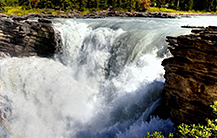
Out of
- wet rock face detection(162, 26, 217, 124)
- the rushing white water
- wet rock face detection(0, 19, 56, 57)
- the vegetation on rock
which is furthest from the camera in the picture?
the vegetation on rock

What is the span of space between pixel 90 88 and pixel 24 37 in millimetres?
6799

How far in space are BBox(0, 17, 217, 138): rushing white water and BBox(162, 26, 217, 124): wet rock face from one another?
2.79ft

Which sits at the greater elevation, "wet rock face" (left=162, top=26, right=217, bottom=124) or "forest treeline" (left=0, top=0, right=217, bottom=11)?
"forest treeline" (left=0, top=0, right=217, bottom=11)

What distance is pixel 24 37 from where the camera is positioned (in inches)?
576

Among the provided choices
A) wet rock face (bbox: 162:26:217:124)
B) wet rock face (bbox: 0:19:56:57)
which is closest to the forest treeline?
wet rock face (bbox: 0:19:56:57)

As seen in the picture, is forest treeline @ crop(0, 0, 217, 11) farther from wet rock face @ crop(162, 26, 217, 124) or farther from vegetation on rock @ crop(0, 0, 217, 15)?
wet rock face @ crop(162, 26, 217, 124)

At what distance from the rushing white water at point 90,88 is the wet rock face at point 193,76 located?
852mm

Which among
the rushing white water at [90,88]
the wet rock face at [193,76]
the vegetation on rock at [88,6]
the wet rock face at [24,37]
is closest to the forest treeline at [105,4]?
the vegetation on rock at [88,6]

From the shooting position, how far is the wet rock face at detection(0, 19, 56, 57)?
1459 centimetres

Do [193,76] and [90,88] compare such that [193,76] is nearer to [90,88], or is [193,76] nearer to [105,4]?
[90,88]

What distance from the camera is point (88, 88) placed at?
11.7m

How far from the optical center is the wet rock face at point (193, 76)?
4820 mm

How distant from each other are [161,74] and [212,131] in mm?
4584

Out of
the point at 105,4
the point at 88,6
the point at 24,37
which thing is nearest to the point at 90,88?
the point at 24,37
